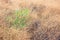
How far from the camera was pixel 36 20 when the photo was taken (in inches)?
108

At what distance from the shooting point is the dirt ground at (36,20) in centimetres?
251

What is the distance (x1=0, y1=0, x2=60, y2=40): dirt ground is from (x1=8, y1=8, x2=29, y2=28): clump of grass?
7cm

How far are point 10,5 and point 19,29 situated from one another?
0.58 metres

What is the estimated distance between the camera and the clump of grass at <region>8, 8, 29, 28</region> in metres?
2.68

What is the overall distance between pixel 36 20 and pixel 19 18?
0.88 ft

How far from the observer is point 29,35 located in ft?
8.25

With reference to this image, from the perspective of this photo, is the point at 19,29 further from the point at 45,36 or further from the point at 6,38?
the point at 45,36

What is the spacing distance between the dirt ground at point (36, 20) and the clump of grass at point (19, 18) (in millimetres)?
71

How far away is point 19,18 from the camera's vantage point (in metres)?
2.77

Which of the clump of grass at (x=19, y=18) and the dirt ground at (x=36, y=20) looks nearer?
the dirt ground at (x=36, y=20)

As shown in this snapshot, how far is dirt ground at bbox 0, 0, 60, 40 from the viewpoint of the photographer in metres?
2.51

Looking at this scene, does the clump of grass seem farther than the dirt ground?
Yes

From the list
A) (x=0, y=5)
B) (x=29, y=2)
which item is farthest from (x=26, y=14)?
(x=0, y=5)

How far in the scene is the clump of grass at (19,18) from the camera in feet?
8.79
